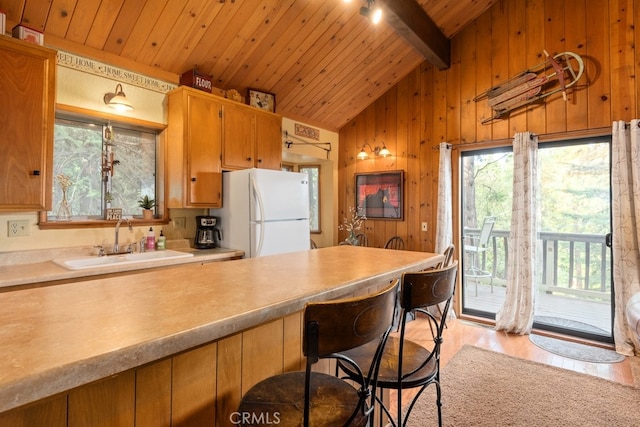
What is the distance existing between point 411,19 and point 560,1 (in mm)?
1544

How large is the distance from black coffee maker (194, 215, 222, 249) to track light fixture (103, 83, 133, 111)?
113cm

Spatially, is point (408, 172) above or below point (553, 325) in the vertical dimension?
above

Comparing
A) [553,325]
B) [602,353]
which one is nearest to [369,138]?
[553,325]

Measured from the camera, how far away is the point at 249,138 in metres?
3.45

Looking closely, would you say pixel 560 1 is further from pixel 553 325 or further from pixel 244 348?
pixel 244 348

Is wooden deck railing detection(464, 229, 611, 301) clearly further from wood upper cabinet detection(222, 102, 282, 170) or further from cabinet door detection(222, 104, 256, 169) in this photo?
cabinet door detection(222, 104, 256, 169)

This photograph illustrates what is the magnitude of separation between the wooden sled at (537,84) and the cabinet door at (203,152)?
292 centimetres

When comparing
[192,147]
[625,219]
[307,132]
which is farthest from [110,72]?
[625,219]

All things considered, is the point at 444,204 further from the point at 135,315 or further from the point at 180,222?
the point at 135,315

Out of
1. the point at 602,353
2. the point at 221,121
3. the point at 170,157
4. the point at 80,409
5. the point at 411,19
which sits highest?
the point at 411,19

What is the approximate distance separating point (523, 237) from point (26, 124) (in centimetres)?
422

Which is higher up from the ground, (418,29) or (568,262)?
(418,29)

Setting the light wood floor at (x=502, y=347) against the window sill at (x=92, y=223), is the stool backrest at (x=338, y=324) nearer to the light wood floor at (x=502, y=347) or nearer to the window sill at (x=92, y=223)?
the light wood floor at (x=502, y=347)

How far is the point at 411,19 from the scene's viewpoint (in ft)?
10.5
